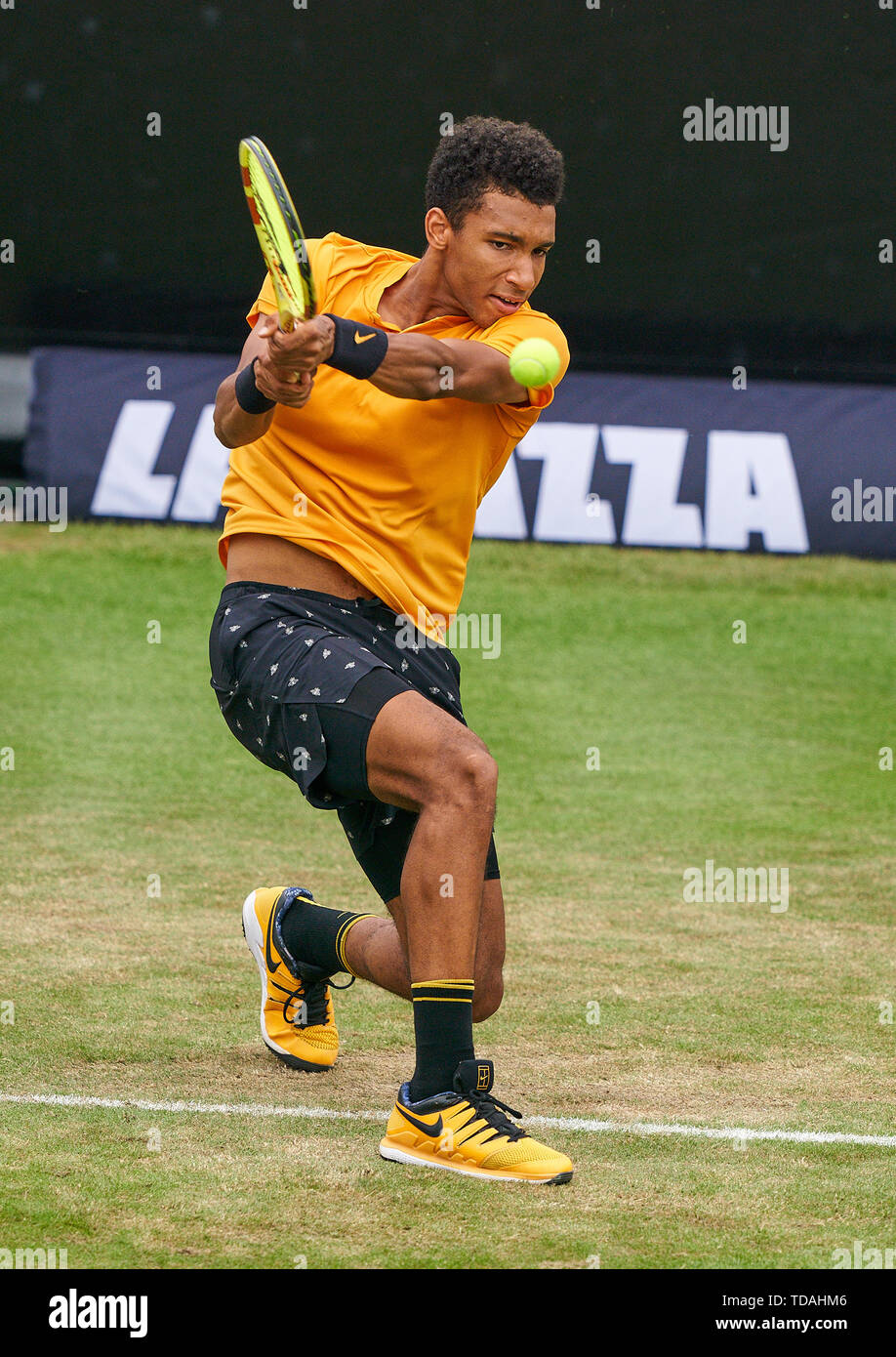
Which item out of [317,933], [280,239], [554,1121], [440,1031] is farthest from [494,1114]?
[280,239]

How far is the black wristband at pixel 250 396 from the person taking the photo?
418cm

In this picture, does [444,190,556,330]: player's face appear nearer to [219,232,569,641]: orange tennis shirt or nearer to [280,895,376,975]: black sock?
[219,232,569,641]: orange tennis shirt

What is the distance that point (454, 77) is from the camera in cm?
1280

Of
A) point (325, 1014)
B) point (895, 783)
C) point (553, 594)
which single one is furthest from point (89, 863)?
point (553, 594)

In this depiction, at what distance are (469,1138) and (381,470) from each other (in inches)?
63.1

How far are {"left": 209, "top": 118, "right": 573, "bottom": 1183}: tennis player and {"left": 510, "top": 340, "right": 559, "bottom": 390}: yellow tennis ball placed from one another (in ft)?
0.14

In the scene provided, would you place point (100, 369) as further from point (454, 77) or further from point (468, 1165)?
point (468, 1165)

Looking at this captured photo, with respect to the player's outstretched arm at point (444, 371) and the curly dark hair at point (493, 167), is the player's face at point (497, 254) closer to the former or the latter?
the curly dark hair at point (493, 167)

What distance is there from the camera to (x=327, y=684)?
13.3 ft

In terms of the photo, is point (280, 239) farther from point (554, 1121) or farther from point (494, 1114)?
point (554, 1121)

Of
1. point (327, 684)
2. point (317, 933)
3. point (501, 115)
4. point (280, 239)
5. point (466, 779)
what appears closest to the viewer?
point (466, 779)

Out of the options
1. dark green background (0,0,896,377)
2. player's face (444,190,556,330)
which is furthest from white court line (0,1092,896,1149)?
dark green background (0,0,896,377)

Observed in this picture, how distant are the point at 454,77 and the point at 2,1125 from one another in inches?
401
